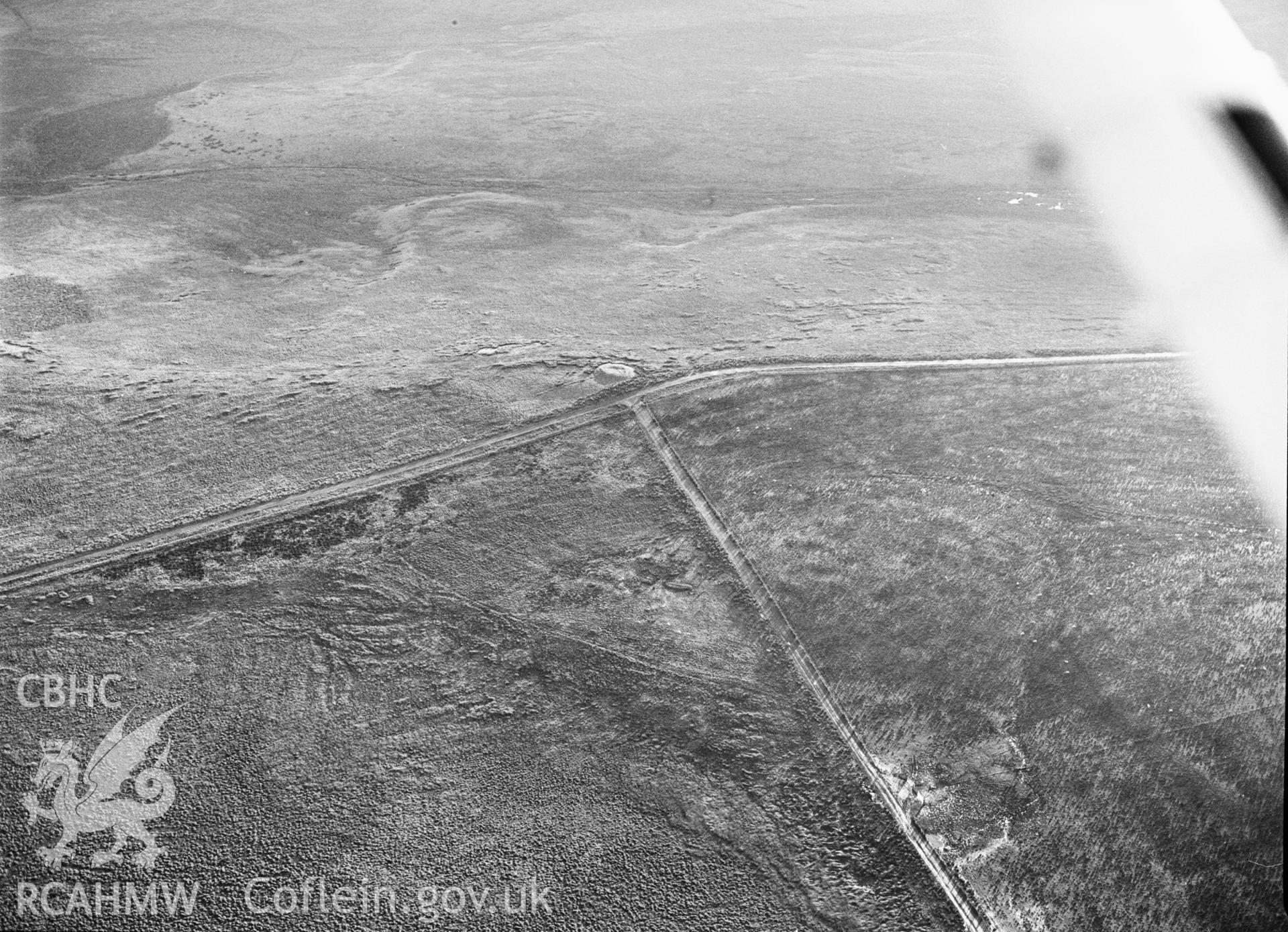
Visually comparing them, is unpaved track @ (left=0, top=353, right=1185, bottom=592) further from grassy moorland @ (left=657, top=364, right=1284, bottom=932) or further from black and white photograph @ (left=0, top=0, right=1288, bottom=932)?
grassy moorland @ (left=657, top=364, right=1284, bottom=932)

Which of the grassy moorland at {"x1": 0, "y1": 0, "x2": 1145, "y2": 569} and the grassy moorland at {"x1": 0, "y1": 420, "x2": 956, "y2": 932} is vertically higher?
the grassy moorland at {"x1": 0, "y1": 0, "x2": 1145, "y2": 569}

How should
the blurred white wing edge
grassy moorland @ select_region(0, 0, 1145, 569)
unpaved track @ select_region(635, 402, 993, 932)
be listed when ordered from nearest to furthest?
unpaved track @ select_region(635, 402, 993, 932), the blurred white wing edge, grassy moorland @ select_region(0, 0, 1145, 569)

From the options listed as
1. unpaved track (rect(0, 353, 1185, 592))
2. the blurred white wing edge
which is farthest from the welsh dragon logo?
the blurred white wing edge

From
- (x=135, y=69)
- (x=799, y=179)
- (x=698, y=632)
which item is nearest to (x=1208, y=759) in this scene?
(x=698, y=632)

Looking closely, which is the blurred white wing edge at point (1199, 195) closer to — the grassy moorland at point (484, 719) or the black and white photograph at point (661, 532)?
the black and white photograph at point (661, 532)

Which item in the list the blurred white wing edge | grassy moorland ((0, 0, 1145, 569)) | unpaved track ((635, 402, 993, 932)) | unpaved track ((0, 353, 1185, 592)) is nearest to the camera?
unpaved track ((635, 402, 993, 932))

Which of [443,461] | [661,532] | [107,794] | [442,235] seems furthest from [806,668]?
[442,235]

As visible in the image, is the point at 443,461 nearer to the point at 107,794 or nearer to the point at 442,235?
the point at 107,794
